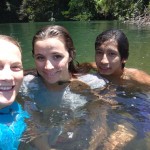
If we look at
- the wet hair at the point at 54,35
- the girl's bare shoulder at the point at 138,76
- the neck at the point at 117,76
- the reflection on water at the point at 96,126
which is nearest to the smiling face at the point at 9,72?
the reflection on water at the point at 96,126

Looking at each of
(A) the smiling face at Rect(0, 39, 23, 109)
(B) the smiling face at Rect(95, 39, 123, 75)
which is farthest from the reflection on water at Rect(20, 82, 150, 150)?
(A) the smiling face at Rect(0, 39, 23, 109)

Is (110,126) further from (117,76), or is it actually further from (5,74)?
(5,74)

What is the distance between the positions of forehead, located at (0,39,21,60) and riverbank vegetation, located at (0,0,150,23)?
A: 2425cm

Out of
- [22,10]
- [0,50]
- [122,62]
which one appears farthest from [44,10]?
[0,50]

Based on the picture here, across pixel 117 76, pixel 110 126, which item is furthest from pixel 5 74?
pixel 117 76

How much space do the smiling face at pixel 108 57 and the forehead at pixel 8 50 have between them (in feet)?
7.32

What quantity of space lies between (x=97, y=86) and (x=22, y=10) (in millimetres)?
30675

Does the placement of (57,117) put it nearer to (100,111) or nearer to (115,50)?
(100,111)

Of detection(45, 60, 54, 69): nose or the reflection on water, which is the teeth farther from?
detection(45, 60, 54, 69): nose

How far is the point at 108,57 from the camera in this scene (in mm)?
4340

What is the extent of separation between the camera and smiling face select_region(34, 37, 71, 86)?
128 inches

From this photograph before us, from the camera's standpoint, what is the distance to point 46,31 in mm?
3385

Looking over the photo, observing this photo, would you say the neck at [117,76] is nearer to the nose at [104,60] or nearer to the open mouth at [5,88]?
the nose at [104,60]

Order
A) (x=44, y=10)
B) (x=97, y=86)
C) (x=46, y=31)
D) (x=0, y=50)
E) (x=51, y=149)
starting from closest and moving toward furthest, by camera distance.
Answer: (x=0, y=50)
(x=51, y=149)
(x=46, y=31)
(x=97, y=86)
(x=44, y=10)
